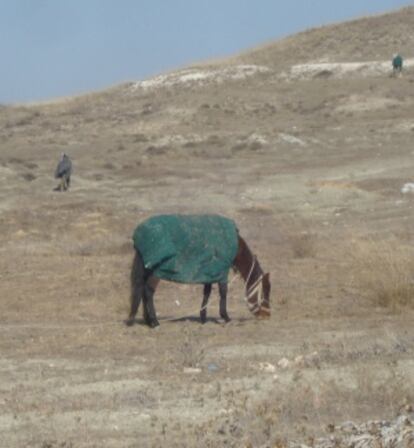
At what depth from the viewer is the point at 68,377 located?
1159 cm

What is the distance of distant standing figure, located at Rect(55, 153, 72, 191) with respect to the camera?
35.3 metres

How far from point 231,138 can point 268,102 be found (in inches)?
349

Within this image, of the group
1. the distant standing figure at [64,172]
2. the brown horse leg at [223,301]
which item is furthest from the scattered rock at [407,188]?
the brown horse leg at [223,301]

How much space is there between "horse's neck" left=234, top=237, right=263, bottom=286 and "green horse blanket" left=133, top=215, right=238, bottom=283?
1.24 ft

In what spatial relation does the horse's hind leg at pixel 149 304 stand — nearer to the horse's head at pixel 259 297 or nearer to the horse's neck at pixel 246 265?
the horse's neck at pixel 246 265

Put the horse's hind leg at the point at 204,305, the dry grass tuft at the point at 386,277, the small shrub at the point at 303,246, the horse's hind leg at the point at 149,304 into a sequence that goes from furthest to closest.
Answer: the small shrub at the point at 303,246 → the dry grass tuft at the point at 386,277 → the horse's hind leg at the point at 204,305 → the horse's hind leg at the point at 149,304

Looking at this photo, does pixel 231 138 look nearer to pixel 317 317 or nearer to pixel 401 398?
pixel 317 317

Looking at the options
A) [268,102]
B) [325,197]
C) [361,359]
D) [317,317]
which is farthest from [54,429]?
[268,102]

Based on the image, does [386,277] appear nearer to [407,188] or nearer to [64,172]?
[407,188]

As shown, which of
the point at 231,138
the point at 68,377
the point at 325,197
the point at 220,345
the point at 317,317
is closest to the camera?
the point at 68,377

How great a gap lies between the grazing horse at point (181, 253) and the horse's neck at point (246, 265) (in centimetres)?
11

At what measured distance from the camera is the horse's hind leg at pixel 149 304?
49.1 ft

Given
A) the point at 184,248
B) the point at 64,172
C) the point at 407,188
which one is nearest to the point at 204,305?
the point at 184,248

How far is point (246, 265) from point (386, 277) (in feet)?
6.71
